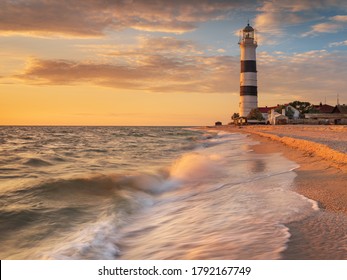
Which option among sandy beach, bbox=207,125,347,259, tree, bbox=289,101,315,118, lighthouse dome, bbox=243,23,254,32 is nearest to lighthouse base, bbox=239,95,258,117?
lighthouse dome, bbox=243,23,254,32

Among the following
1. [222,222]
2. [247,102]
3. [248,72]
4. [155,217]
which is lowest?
[155,217]

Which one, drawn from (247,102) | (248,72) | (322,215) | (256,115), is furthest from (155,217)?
(256,115)

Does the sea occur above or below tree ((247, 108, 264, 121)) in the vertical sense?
below

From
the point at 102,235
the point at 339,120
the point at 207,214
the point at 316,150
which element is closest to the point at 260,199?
the point at 207,214

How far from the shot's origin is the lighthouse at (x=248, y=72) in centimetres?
4741

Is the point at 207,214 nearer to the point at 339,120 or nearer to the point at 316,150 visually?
the point at 316,150

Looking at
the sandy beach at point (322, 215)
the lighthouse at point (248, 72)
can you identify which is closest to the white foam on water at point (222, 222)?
the sandy beach at point (322, 215)

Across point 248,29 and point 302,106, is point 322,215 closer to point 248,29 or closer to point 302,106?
point 248,29

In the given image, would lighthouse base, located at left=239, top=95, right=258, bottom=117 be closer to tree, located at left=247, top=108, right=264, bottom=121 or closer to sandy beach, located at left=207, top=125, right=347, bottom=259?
tree, located at left=247, top=108, right=264, bottom=121

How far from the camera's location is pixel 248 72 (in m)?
47.3

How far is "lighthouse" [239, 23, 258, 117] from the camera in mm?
47406

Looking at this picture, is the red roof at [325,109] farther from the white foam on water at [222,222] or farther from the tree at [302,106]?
the white foam on water at [222,222]

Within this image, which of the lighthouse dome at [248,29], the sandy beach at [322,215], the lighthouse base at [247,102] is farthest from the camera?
the lighthouse dome at [248,29]

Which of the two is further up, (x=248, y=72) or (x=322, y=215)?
(x=248, y=72)
